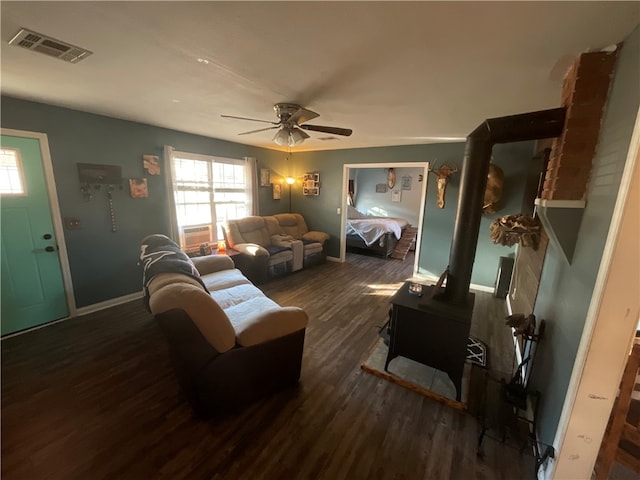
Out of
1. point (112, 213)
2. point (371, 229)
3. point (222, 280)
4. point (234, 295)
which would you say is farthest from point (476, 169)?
point (371, 229)

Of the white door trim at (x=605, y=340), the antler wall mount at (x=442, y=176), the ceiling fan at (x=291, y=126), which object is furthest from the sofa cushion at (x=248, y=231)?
the white door trim at (x=605, y=340)

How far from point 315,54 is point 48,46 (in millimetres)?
1592

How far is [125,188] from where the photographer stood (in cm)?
330

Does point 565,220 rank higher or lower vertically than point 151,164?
lower

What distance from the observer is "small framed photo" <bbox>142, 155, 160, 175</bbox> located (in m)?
3.44

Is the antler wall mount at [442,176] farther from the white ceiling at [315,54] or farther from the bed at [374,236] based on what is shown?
the bed at [374,236]

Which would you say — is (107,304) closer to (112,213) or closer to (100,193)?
(112,213)

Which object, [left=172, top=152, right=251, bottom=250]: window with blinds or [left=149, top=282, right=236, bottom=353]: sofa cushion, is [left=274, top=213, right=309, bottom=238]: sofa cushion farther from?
[left=149, top=282, right=236, bottom=353]: sofa cushion

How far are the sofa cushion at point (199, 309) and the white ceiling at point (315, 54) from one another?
1410 mm

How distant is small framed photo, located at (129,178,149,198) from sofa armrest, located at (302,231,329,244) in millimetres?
2900

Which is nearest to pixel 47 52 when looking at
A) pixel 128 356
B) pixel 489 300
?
pixel 128 356

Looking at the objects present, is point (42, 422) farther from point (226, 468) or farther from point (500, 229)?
point (500, 229)

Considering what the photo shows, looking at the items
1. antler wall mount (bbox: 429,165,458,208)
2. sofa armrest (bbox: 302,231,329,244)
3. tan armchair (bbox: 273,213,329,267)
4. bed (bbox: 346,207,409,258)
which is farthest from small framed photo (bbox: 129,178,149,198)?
antler wall mount (bbox: 429,165,458,208)

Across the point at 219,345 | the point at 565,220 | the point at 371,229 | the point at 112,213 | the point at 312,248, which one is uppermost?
the point at 565,220
